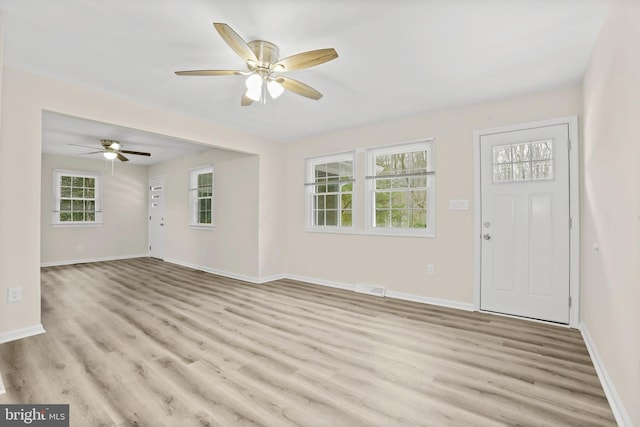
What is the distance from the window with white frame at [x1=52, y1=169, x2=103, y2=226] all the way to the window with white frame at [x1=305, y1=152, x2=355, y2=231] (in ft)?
18.6

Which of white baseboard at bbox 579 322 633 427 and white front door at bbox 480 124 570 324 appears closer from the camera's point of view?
white baseboard at bbox 579 322 633 427

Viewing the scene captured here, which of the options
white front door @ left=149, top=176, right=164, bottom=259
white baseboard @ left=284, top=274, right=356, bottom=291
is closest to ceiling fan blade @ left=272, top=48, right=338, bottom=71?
white baseboard @ left=284, top=274, right=356, bottom=291

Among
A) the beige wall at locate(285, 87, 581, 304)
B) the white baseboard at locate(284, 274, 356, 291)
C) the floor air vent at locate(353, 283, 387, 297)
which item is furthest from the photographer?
the white baseboard at locate(284, 274, 356, 291)

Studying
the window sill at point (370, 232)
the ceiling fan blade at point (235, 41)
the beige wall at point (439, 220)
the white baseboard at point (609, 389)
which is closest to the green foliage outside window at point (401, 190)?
the window sill at point (370, 232)

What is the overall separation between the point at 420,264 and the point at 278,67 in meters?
3.01

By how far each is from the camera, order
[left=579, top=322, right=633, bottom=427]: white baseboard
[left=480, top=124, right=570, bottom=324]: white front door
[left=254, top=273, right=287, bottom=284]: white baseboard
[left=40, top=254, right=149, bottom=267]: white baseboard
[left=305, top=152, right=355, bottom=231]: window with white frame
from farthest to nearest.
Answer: [left=40, top=254, right=149, bottom=267]: white baseboard, [left=254, top=273, right=287, bottom=284]: white baseboard, [left=305, top=152, right=355, bottom=231]: window with white frame, [left=480, top=124, right=570, bottom=324]: white front door, [left=579, top=322, right=633, bottom=427]: white baseboard

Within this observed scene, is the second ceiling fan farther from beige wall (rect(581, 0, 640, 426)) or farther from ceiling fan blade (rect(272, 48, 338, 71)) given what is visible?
beige wall (rect(581, 0, 640, 426))

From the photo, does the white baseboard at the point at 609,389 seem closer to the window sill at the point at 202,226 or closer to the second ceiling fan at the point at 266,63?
the second ceiling fan at the point at 266,63

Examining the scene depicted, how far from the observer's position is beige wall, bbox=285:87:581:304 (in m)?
3.45

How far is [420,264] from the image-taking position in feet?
13.3

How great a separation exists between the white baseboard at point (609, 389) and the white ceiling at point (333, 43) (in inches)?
96.1

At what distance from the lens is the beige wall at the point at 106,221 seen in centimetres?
665

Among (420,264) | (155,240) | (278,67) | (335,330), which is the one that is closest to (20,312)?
(335,330)

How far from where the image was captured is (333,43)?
7.72ft
